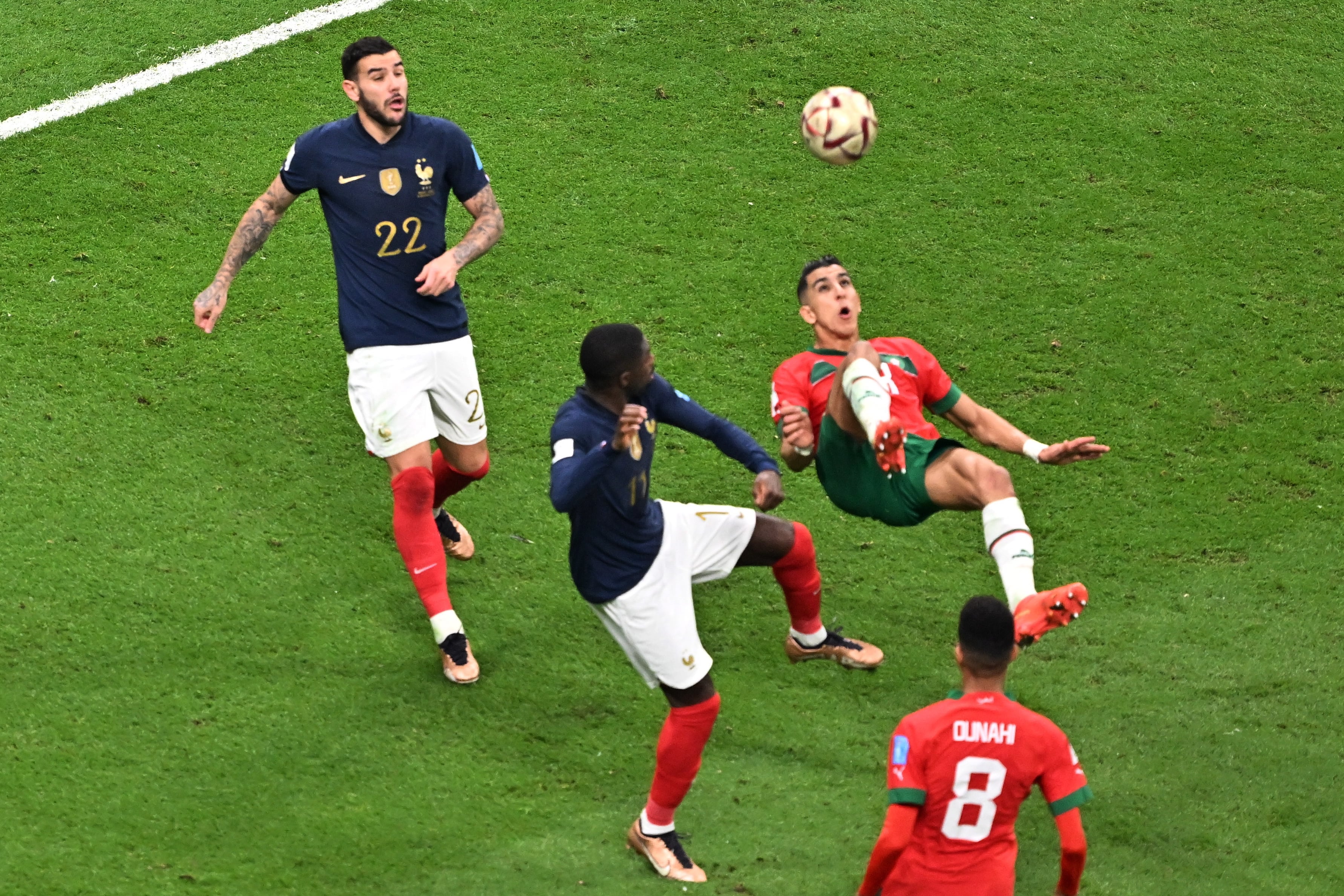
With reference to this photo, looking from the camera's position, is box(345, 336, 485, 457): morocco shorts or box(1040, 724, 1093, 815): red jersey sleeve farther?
box(345, 336, 485, 457): morocco shorts

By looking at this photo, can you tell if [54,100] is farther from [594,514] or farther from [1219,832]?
[1219,832]

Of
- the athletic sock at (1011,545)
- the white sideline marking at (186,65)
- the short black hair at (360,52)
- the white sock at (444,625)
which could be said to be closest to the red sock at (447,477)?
the white sock at (444,625)

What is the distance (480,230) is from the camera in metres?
6.71

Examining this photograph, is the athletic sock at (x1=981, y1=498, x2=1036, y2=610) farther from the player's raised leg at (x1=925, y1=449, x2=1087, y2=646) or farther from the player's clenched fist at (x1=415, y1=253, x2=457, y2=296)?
the player's clenched fist at (x1=415, y1=253, x2=457, y2=296)

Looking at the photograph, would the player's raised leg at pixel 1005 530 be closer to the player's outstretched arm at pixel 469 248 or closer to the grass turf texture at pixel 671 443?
the grass turf texture at pixel 671 443

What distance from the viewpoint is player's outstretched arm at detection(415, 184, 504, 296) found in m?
6.36

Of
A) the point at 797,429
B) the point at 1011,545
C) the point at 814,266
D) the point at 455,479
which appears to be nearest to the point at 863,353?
the point at 797,429

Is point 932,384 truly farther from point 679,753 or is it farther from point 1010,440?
point 679,753

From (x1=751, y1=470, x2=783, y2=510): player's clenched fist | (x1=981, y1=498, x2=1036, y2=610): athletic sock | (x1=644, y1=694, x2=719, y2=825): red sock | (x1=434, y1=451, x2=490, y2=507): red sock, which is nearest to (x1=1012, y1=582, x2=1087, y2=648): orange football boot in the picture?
(x1=981, y1=498, x2=1036, y2=610): athletic sock

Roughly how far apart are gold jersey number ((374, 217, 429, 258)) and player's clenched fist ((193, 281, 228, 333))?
0.73m

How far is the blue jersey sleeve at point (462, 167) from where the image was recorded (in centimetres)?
671

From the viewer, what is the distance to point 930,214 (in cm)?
995

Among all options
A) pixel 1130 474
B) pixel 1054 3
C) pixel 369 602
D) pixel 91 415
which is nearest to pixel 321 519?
pixel 369 602

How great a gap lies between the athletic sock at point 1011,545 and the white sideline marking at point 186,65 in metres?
7.99
